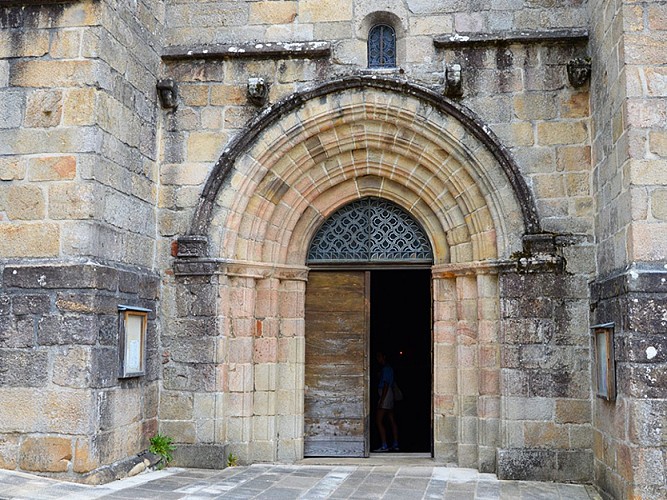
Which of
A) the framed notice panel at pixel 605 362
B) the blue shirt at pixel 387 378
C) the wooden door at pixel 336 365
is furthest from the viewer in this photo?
the blue shirt at pixel 387 378

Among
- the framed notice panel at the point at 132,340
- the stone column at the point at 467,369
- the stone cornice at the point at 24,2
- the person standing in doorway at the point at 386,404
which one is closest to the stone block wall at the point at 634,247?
the stone column at the point at 467,369

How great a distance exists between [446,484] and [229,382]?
2.01m

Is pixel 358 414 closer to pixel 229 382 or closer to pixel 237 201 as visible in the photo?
pixel 229 382

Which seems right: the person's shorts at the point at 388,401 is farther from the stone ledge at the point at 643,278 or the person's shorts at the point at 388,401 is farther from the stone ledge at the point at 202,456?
the stone ledge at the point at 643,278

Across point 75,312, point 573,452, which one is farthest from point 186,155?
point 573,452

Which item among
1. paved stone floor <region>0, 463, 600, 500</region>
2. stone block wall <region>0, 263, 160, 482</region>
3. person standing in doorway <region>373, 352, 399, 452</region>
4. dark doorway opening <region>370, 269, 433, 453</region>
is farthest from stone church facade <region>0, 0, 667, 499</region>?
dark doorway opening <region>370, 269, 433, 453</region>

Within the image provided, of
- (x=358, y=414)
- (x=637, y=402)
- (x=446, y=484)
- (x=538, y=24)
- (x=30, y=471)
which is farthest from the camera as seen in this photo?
(x=358, y=414)

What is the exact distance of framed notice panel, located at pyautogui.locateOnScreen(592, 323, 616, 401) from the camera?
5.19 m

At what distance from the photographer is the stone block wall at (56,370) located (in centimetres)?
520

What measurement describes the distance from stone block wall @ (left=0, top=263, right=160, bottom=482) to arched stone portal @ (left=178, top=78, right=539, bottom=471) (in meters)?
1.16

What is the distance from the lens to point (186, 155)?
654 centimetres

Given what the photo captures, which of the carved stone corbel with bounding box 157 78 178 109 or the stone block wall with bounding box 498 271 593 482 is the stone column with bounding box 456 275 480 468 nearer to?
the stone block wall with bounding box 498 271 593 482

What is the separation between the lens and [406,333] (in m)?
10.4

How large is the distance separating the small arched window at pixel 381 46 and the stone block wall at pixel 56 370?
3.02 m
